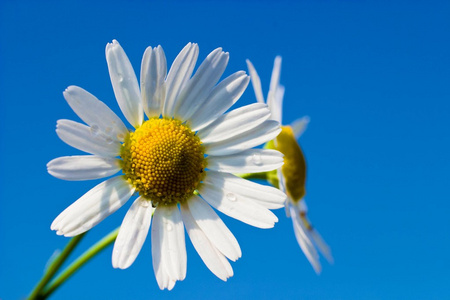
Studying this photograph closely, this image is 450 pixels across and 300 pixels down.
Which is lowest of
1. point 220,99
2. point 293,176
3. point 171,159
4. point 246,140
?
point 171,159

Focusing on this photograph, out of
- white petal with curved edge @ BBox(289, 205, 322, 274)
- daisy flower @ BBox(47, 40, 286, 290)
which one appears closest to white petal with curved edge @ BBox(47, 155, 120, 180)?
daisy flower @ BBox(47, 40, 286, 290)

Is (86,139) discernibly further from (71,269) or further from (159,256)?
(71,269)

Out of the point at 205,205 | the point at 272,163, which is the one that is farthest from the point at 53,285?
the point at 272,163

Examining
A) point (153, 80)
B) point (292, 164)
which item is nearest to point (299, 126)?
point (292, 164)

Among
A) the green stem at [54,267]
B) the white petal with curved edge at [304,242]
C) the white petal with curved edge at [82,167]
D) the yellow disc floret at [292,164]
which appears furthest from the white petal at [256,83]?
the green stem at [54,267]

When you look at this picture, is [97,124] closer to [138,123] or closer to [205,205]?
[138,123]

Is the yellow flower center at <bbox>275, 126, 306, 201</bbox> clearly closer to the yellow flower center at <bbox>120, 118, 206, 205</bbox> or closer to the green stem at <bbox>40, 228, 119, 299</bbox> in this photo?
the yellow flower center at <bbox>120, 118, 206, 205</bbox>
